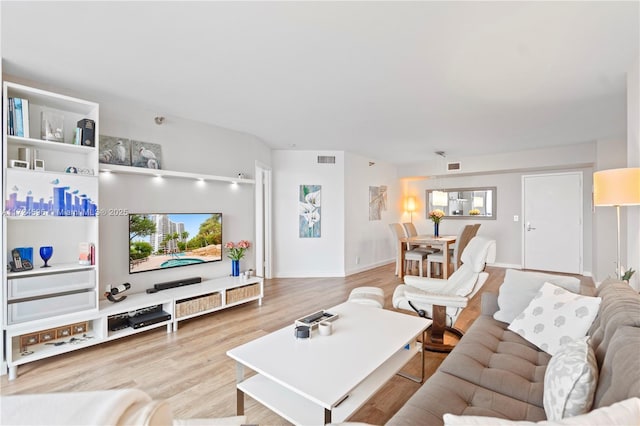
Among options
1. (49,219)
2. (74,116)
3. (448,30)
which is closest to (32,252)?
(49,219)

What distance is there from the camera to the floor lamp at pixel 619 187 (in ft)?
6.70

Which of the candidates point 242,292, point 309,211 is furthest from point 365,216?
point 242,292

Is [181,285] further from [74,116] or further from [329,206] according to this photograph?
[329,206]

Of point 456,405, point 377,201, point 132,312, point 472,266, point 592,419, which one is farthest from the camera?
point 377,201

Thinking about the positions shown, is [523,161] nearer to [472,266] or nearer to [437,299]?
[472,266]

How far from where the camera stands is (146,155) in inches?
136

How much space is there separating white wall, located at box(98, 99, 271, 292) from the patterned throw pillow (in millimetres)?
3677

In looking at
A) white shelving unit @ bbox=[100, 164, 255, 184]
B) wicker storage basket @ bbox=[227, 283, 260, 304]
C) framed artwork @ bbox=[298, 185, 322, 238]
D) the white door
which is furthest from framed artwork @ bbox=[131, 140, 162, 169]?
the white door

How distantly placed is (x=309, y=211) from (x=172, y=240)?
107 inches

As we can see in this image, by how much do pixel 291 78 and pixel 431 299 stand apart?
7.65 feet

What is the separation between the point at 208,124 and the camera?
4.05 meters

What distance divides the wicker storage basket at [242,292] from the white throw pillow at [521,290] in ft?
9.09

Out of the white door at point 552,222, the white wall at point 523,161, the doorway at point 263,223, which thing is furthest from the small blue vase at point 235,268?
the white door at point 552,222

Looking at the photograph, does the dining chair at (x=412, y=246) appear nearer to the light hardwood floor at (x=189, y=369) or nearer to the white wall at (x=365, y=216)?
the white wall at (x=365, y=216)
